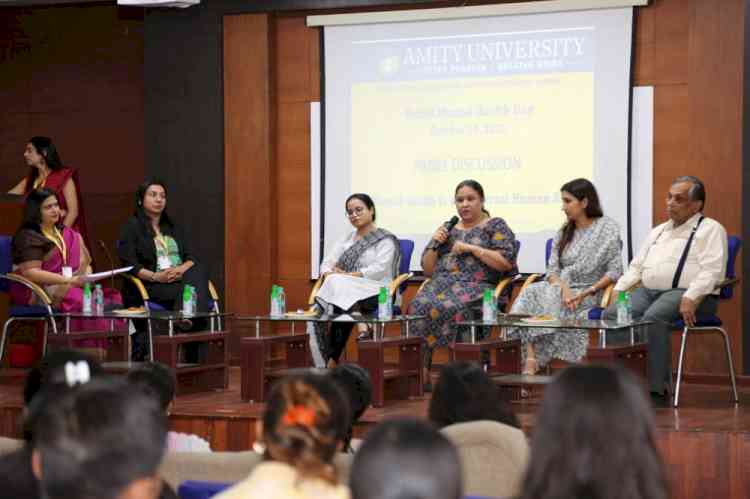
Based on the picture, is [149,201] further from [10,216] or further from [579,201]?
[579,201]

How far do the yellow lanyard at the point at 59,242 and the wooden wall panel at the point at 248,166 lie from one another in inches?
52.3

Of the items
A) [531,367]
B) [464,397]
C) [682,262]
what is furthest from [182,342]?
[464,397]

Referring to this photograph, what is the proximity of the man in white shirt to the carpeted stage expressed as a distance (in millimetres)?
318

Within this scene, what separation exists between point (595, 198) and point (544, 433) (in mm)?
4515

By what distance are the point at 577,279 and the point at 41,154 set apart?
12.0ft

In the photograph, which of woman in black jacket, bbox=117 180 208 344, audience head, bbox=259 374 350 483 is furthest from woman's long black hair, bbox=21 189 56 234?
audience head, bbox=259 374 350 483

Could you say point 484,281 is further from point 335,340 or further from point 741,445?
point 741,445

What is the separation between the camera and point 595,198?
5941 mm

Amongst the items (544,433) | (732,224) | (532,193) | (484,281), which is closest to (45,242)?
(484,281)

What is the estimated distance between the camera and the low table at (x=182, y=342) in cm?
588

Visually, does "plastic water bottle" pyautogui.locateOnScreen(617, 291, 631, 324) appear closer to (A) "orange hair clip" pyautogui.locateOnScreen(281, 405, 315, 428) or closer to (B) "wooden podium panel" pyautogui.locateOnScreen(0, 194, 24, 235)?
(A) "orange hair clip" pyautogui.locateOnScreen(281, 405, 315, 428)

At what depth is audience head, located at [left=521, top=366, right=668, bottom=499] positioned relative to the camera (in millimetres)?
1535

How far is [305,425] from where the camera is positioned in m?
1.84

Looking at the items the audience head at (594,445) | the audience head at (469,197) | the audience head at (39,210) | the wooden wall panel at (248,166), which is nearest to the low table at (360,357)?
the audience head at (469,197)
